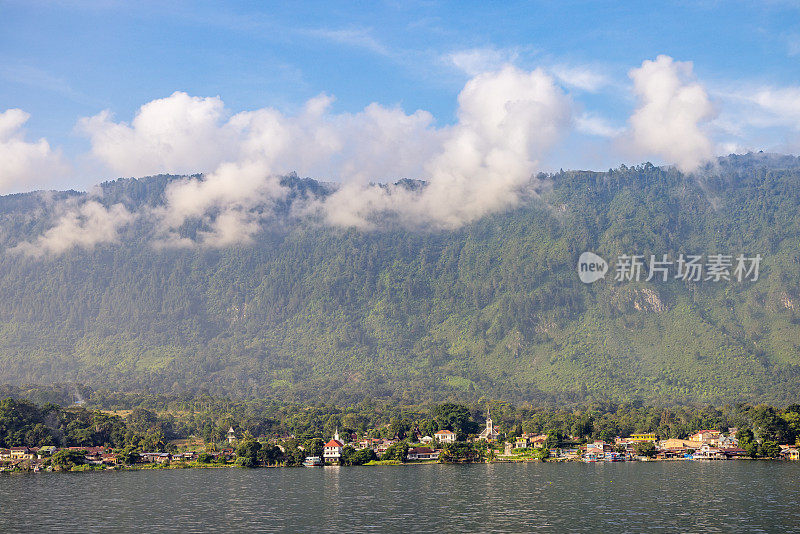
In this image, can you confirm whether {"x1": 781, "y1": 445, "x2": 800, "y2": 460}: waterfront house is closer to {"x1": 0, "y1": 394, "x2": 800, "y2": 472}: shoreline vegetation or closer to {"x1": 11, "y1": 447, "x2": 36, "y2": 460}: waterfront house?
{"x1": 0, "y1": 394, "x2": 800, "y2": 472}: shoreline vegetation

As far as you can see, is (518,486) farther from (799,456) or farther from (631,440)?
(631,440)

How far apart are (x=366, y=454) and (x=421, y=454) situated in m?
10.9

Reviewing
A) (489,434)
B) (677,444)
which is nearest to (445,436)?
(489,434)

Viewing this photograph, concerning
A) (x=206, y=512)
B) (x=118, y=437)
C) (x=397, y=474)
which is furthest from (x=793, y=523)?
(x=118, y=437)

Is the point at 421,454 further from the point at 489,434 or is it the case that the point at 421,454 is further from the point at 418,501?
the point at 418,501

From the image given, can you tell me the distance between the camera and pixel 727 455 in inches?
6068

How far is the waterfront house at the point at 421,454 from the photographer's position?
155750 millimetres

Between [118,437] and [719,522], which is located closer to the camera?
[719,522]

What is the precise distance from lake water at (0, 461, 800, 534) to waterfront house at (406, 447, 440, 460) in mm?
27644

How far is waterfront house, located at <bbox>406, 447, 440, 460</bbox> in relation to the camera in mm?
155750

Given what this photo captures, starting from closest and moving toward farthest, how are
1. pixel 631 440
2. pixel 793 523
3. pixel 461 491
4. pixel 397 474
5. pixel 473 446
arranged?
1. pixel 793 523
2. pixel 461 491
3. pixel 397 474
4. pixel 473 446
5. pixel 631 440

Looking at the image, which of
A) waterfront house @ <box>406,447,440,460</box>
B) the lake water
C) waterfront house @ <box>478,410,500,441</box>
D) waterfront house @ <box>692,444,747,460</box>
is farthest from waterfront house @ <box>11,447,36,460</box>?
waterfront house @ <box>692,444,747,460</box>

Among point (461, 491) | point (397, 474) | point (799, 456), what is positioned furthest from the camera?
point (799, 456)

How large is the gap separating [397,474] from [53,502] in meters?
48.3
